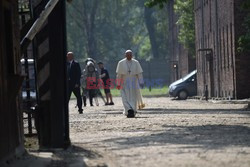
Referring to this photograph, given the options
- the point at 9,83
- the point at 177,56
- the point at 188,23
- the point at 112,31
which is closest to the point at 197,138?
the point at 9,83

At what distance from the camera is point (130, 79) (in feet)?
86.4

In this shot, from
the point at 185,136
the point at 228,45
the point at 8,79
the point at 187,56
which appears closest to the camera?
the point at 8,79

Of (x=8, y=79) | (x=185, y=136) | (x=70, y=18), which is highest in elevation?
(x=70, y=18)

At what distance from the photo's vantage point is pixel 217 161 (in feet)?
35.8

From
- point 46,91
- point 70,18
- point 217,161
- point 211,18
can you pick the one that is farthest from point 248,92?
point 70,18

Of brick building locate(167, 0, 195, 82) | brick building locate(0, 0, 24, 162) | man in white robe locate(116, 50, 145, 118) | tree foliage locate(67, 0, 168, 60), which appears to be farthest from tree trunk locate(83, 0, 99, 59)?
brick building locate(0, 0, 24, 162)

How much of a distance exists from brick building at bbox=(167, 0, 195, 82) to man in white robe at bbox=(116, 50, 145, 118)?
37.7 metres

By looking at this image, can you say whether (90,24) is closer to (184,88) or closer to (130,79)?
(184,88)

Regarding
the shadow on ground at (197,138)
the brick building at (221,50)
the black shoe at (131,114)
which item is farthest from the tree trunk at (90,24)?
the shadow on ground at (197,138)

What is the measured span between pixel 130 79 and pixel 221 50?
71.9 feet

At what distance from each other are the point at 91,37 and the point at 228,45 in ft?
131

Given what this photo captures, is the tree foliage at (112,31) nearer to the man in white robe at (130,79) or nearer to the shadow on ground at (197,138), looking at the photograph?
the man in white robe at (130,79)

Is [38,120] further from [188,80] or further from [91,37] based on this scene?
[91,37]

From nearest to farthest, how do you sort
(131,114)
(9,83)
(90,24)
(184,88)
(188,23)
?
(9,83) < (131,114) < (184,88) < (188,23) < (90,24)
